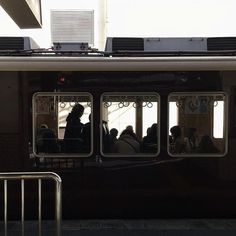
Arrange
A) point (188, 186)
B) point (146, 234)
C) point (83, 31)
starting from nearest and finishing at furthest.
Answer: point (146, 234), point (188, 186), point (83, 31)

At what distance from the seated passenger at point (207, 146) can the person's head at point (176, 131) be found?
0.92 ft

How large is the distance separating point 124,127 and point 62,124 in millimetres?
719

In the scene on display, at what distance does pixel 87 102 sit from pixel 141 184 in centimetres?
114

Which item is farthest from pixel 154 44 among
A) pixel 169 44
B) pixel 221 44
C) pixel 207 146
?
pixel 207 146

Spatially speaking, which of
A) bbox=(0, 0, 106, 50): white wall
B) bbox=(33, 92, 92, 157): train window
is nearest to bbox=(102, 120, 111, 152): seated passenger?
bbox=(33, 92, 92, 157): train window

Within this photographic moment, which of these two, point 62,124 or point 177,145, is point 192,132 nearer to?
point 177,145

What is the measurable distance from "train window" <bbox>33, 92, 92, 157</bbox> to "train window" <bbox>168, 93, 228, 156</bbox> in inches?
38.5

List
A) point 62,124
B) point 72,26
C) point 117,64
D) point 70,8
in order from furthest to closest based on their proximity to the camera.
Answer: point 70,8, point 72,26, point 62,124, point 117,64

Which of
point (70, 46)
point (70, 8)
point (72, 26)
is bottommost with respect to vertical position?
point (70, 46)

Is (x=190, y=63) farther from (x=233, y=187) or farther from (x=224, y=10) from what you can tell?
(x=224, y=10)

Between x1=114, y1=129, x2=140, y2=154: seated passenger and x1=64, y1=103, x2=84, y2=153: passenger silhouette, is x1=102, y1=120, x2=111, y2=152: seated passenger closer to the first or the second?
x1=114, y1=129, x2=140, y2=154: seated passenger

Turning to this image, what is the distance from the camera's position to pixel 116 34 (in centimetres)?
1314

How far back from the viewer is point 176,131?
602cm

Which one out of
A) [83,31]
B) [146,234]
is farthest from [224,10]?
[146,234]
